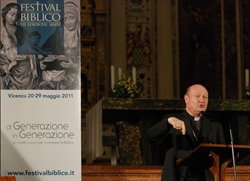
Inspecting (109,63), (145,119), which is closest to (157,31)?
(109,63)

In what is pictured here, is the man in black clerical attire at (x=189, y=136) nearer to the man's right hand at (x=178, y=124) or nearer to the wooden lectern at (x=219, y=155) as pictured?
the man's right hand at (x=178, y=124)

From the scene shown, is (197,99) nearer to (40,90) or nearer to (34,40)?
(40,90)

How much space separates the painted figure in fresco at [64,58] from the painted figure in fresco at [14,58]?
123mm

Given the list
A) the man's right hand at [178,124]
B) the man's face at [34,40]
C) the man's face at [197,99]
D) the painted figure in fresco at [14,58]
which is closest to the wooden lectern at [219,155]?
the man's right hand at [178,124]

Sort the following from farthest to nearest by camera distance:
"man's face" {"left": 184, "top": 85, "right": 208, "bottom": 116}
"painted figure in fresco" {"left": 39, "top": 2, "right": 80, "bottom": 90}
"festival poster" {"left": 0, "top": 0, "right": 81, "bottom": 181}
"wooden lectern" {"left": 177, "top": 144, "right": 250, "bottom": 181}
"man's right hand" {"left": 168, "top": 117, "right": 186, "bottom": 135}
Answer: "man's face" {"left": 184, "top": 85, "right": 208, "bottom": 116} → "painted figure in fresco" {"left": 39, "top": 2, "right": 80, "bottom": 90} → "festival poster" {"left": 0, "top": 0, "right": 81, "bottom": 181} → "man's right hand" {"left": 168, "top": 117, "right": 186, "bottom": 135} → "wooden lectern" {"left": 177, "top": 144, "right": 250, "bottom": 181}

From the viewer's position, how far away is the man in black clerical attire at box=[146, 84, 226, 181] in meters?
5.46

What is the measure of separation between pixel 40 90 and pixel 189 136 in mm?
1501

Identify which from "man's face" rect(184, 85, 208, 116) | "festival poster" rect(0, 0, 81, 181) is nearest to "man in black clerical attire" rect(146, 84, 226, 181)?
"man's face" rect(184, 85, 208, 116)

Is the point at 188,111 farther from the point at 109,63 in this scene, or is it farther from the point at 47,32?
the point at 109,63

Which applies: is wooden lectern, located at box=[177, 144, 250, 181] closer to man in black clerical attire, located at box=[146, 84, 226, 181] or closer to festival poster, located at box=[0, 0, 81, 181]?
man in black clerical attire, located at box=[146, 84, 226, 181]

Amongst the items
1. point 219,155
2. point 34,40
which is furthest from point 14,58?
point 219,155

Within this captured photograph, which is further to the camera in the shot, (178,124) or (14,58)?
(14,58)

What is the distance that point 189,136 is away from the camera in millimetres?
5645

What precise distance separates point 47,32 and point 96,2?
6486mm
